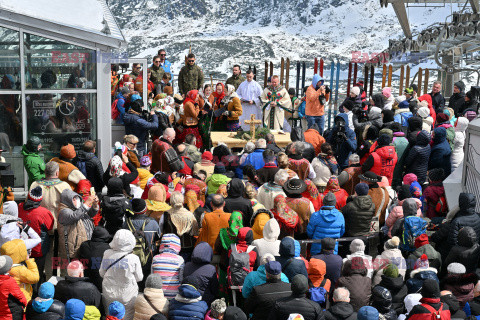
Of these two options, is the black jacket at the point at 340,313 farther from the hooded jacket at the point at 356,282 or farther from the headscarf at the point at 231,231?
the headscarf at the point at 231,231

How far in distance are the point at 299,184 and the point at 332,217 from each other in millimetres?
546

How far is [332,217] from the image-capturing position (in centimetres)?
721

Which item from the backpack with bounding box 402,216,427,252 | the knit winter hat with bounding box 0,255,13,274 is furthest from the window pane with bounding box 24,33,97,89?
the backpack with bounding box 402,216,427,252

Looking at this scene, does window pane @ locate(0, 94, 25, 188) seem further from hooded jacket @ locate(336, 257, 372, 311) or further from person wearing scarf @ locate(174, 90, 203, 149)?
hooded jacket @ locate(336, 257, 372, 311)

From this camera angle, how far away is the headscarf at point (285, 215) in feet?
24.0

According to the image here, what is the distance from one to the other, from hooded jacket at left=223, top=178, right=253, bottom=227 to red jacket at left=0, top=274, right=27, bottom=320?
2347 mm

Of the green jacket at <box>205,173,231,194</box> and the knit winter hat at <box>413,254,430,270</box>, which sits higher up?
the green jacket at <box>205,173,231,194</box>

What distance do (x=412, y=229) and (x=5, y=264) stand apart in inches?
155

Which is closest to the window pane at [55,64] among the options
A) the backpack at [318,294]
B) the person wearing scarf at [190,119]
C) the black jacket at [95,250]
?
the person wearing scarf at [190,119]

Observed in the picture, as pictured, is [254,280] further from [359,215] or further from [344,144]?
[344,144]

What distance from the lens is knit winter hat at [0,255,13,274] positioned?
224 inches

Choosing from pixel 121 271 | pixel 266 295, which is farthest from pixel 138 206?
pixel 266 295

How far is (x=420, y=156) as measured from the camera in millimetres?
9734

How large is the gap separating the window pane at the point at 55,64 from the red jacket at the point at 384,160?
170 inches
